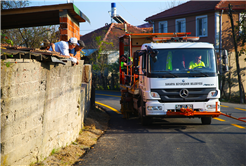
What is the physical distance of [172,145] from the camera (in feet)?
A: 22.2

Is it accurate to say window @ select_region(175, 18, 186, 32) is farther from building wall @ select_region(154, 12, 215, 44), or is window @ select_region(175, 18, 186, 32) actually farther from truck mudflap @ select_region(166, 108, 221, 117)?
truck mudflap @ select_region(166, 108, 221, 117)

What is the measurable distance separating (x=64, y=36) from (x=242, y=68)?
66.6 ft

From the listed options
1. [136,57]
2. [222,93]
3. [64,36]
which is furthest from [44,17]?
[222,93]

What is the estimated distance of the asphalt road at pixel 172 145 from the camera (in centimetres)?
555

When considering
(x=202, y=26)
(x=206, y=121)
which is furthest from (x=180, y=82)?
(x=202, y=26)

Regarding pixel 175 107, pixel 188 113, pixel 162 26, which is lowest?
pixel 188 113

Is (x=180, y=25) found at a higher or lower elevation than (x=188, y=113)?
higher

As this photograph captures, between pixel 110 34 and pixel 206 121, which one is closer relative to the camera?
pixel 206 121

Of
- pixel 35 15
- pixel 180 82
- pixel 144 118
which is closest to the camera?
pixel 35 15

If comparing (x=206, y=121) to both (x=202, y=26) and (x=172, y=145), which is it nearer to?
(x=172, y=145)

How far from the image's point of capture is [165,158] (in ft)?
18.7

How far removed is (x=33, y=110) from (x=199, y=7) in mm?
24643

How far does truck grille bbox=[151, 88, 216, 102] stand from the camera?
8.66 m

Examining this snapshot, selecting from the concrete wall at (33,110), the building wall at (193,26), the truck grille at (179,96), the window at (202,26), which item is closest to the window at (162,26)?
the building wall at (193,26)
